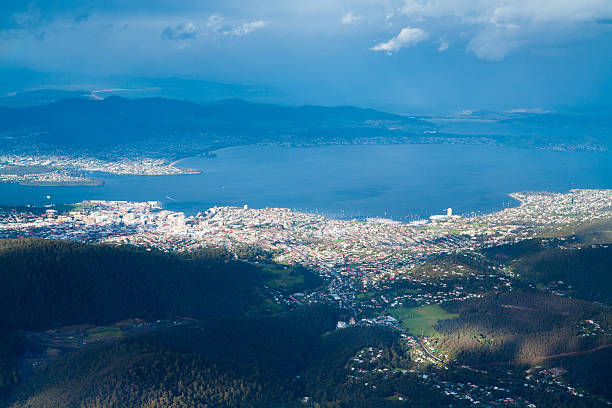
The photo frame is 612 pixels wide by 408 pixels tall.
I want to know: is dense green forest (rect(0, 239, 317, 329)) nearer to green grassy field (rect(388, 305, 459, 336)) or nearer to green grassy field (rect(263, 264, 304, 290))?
green grassy field (rect(263, 264, 304, 290))

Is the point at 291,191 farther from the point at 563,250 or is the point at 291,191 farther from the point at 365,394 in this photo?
the point at 365,394

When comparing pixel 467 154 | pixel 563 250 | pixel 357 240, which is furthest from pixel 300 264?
pixel 467 154

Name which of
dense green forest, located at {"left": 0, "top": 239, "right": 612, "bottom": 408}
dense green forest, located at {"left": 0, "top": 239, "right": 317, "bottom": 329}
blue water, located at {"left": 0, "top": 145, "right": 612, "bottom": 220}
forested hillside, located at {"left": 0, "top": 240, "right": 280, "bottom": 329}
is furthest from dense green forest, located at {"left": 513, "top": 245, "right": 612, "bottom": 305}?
blue water, located at {"left": 0, "top": 145, "right": 612, "bottom": 220}

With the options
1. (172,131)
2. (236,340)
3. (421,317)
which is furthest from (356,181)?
(236,340)

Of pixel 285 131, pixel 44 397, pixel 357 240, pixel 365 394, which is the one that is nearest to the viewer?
pixel 44 397

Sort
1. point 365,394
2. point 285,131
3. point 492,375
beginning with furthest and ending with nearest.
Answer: point 285,131, point 492,375, point 365,394

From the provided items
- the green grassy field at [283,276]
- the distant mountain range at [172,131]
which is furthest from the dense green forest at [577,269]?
the distant mountain range at [172,131]

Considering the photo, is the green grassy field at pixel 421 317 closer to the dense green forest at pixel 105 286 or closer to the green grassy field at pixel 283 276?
the green grassy field at pixel 283 276
